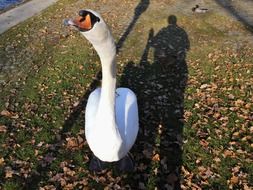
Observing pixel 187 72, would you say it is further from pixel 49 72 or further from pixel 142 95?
pixel 49 72

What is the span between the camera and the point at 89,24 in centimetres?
403

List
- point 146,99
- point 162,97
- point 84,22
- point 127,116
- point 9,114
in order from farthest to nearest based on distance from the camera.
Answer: point 162,97 → point 146,99 → point 9,114 → point 127,116 → point 84,22

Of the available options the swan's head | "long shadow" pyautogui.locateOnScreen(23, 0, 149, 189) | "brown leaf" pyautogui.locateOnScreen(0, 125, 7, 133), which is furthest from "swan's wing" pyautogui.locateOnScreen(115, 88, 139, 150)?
"brown leaf" pyautogui.locateOnScreen(0, 125, 7, 133)

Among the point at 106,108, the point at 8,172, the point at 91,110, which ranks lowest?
the point at 8,172

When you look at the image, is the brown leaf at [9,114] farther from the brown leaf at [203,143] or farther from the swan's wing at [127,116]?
the brown leaf at [203,143]

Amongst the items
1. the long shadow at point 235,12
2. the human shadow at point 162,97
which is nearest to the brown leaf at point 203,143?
the human shadow at point 162,97

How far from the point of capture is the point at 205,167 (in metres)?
7.23

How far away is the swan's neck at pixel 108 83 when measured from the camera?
473 centimetres

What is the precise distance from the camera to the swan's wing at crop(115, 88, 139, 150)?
6109mm

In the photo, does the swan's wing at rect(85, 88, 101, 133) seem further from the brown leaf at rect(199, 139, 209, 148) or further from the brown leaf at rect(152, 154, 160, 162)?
the brown leaf at rect(199, 139, 209, 148)

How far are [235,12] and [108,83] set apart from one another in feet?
42.9

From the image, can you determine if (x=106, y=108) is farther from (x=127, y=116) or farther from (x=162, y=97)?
(x=162, y=97)

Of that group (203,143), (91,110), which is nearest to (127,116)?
(91,110)

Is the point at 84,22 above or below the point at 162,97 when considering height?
above
